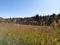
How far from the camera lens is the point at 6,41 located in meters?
5.85

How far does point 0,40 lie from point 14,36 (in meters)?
0.60

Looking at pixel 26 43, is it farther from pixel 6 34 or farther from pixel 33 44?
pixel 6 34

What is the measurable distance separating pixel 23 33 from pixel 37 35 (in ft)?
2.16

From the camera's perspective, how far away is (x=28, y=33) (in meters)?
6.57

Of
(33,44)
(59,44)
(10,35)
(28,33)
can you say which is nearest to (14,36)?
(10,35)

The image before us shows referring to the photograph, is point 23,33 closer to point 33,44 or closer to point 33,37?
point 33,37

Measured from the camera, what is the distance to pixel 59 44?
5512 millimetres

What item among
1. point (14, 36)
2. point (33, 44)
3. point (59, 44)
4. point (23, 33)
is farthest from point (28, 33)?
point (59, 44)

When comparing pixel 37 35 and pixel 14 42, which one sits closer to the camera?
pixel 14 42

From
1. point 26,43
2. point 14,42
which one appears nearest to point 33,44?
point 26,43

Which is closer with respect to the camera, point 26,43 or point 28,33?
point 26,43

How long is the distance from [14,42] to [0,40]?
0.76 metres

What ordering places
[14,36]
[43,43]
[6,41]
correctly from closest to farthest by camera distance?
1. [43,43]
2. [6,41]
3. [14,36]

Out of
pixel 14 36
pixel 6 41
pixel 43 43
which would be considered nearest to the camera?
pixel 43 43
